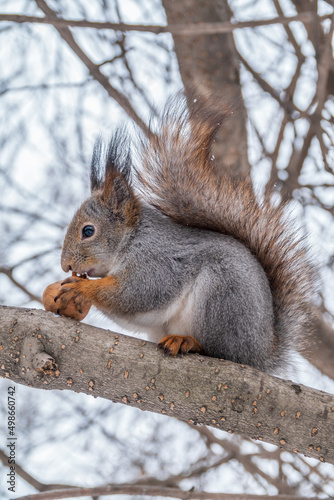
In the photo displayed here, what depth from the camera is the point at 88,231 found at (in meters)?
1.86

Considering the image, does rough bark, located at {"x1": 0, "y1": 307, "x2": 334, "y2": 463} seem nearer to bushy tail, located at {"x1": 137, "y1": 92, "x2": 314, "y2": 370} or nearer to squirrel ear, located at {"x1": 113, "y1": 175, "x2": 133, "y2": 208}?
bushy tail, located at {"x1": 137, "y1": 92, "x2": 314, "y2": 370}

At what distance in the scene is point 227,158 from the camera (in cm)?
244

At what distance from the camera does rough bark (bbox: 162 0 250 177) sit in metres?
2.46

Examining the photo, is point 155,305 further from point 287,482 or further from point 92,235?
point 287,482

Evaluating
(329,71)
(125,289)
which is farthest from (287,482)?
(329,71)

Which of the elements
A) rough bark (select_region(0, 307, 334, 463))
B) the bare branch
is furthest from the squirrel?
the bare branch

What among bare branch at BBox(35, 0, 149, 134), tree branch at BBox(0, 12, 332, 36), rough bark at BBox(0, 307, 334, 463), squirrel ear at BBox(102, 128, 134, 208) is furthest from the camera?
bare branch at BBox(35, 0, 149, 134)

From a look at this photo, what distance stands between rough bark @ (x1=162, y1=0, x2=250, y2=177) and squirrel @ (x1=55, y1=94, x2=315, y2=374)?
628 mm

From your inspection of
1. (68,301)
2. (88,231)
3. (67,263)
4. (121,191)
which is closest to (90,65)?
(121,191)

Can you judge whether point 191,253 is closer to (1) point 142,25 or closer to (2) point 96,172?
(2) point 96,172

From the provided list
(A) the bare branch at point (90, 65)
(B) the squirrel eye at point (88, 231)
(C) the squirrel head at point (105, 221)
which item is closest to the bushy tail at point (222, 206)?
(C) the squirrel head at point (105, 221)

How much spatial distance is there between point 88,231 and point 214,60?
3.76 ft

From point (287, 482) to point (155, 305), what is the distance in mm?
1157

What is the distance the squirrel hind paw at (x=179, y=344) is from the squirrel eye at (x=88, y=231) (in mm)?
480
